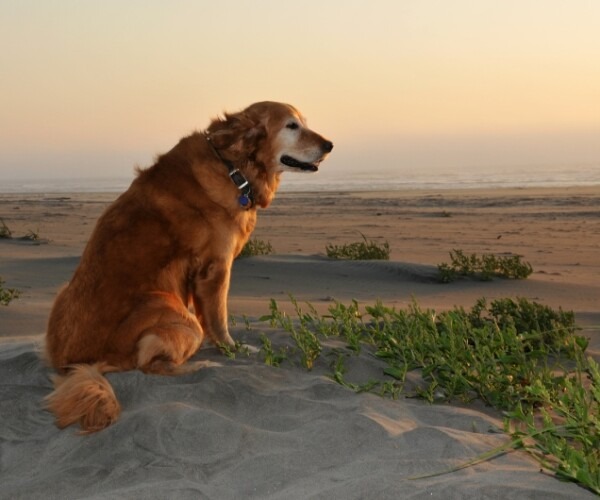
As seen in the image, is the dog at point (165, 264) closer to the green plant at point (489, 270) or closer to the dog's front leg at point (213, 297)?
the dog's front leg at point (213, 297)

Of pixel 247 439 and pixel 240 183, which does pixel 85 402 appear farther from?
pixel 240 183

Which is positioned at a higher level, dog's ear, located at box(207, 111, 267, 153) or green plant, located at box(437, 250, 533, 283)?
dog's ear, located at box(207, 111, 267, 153)

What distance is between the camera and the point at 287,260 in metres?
9.84

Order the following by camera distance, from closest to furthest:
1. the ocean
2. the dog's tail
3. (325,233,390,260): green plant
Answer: the dog's tail, (325,233,390,260): green plant, the ocean

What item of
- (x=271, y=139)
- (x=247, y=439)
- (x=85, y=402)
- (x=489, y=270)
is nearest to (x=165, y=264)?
(x=85, y=402)

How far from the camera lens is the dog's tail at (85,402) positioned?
390 cm

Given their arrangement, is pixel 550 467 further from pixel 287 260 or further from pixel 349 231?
pixel 349 231

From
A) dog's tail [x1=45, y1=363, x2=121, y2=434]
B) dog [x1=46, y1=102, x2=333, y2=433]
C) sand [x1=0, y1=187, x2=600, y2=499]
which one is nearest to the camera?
sand [x1=0, y1=187, x2=600, y2=499]

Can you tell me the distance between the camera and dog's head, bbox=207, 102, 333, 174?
5195 mm

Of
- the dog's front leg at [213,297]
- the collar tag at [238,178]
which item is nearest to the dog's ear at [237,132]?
the collar tag at [238,178]

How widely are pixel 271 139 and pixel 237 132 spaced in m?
0.27

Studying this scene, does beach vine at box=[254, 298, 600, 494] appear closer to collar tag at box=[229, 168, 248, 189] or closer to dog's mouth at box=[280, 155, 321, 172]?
collar tag at box=[229, 168, 248, 189]

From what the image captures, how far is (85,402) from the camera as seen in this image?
12.9 ft

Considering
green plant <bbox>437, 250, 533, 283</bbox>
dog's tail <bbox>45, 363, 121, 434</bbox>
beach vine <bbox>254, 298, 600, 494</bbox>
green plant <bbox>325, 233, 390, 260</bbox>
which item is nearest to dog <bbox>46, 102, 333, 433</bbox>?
dog's tail <bbox>45, 363, 121, 434</bbox>
